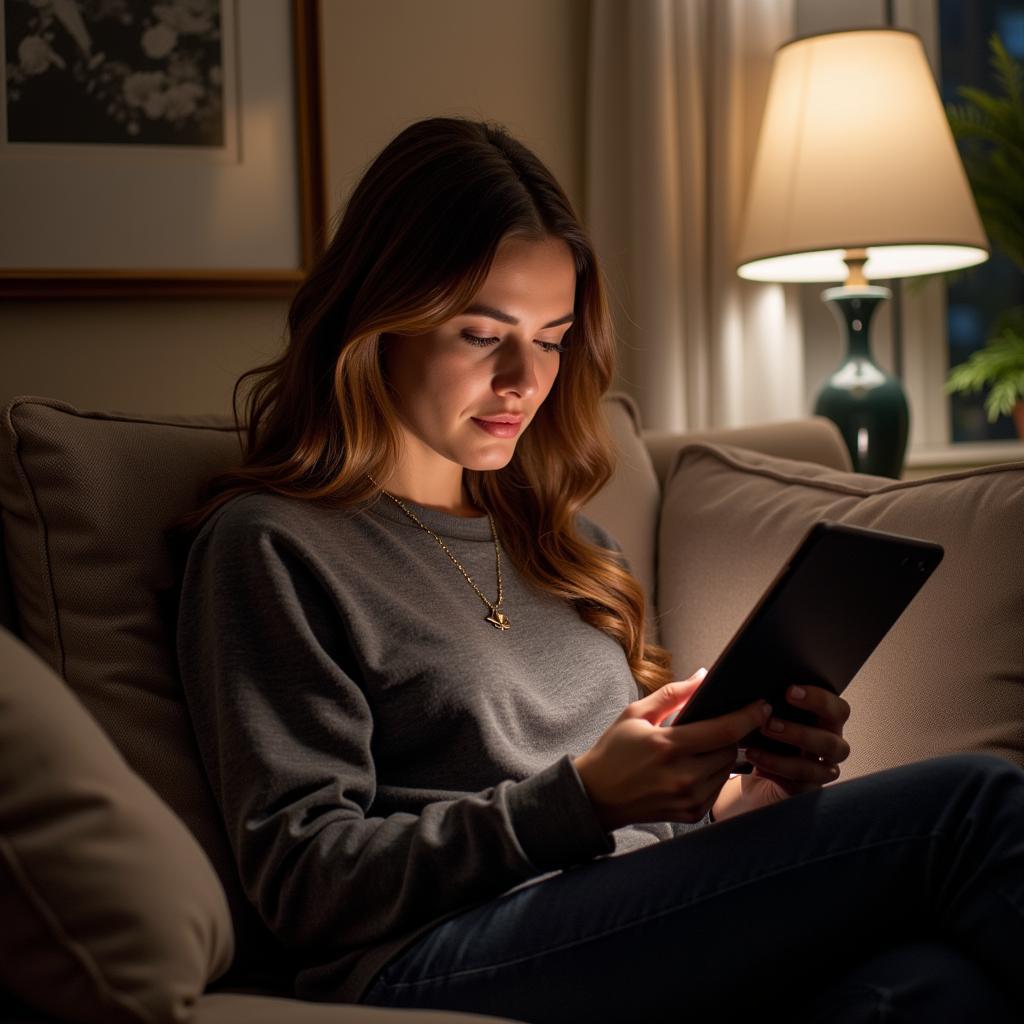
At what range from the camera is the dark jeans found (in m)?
1.00

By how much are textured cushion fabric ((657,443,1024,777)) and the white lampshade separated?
64 centimetres

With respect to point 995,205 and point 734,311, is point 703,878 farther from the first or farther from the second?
point 995,205

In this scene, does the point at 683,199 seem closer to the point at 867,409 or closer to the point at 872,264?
the point at 872,264

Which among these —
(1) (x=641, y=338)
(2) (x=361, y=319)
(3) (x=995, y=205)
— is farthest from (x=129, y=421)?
(3) (x=995, y=205)

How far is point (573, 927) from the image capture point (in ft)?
3.38

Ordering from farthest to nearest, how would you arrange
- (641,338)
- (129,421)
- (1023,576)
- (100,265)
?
(641,338) < (100,265) < (129,421) < (1023,576)

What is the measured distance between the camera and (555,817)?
1.06 meters

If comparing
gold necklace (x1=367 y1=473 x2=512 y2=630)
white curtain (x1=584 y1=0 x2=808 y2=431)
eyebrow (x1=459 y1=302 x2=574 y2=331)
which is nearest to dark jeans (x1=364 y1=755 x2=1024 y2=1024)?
gold necklace (x1=367 y1=473 x2=512 y2=630)

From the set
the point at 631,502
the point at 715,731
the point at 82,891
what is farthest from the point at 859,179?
the point at 82,891

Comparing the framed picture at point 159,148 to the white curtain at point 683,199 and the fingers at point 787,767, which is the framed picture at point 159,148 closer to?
the white curtain at point 683,199

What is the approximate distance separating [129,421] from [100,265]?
26.8 inches

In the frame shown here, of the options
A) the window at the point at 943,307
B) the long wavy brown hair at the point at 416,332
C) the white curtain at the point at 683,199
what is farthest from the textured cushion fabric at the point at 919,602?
the window at the point at 943,307

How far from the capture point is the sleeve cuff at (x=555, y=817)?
1063 millimetres

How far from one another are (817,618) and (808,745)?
16 cm
